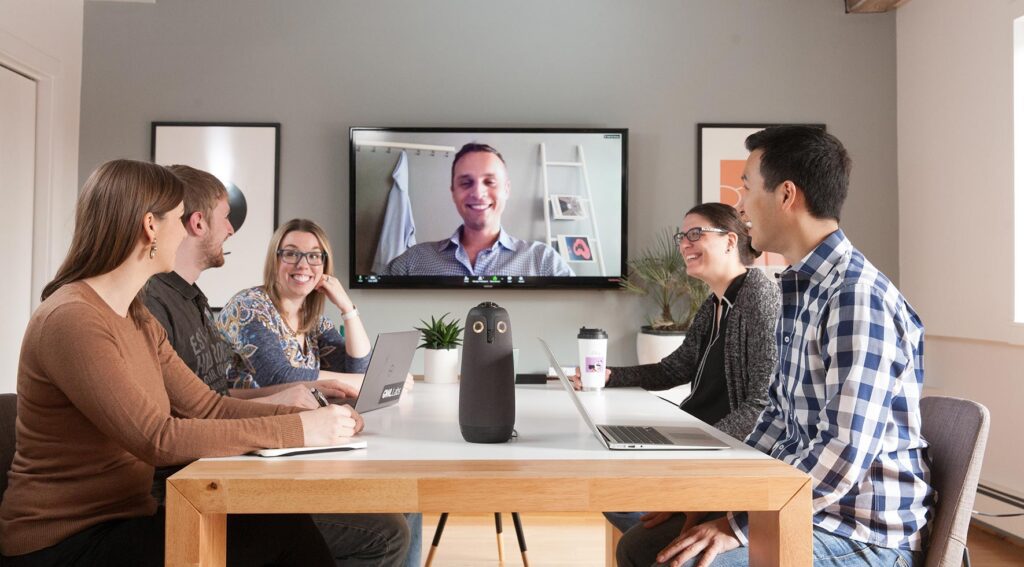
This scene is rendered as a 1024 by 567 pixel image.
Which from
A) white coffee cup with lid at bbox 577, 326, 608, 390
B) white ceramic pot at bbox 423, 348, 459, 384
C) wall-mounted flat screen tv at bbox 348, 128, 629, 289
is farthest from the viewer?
wall-mounted flat screen tv at bbox 348, 128, 629, 289

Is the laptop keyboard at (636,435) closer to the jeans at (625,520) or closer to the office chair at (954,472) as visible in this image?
the office chair at (954,472)

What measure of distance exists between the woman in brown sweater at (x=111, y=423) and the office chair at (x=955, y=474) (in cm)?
102

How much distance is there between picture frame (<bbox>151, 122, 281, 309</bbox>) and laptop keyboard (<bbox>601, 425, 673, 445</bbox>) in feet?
9.22

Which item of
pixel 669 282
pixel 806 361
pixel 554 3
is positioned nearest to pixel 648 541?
pixel 806 361

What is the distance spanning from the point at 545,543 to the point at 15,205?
2.83 meters

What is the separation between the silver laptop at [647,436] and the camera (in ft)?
4.09

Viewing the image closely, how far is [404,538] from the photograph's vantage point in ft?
6.29

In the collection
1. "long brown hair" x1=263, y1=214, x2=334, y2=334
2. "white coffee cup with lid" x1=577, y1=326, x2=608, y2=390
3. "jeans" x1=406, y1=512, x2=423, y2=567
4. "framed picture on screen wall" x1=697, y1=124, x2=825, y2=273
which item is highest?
"framed picture on screen wall" x1=697, y1=124, x2=825, y2=273

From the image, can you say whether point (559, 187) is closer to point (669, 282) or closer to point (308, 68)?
point (669, 282)

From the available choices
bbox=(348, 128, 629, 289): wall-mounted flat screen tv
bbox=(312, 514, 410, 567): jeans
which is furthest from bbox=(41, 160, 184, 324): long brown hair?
bbox=(348, 128, 629, 289): wall-mounted flat screen tv

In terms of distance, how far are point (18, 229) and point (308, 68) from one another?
5.10ft

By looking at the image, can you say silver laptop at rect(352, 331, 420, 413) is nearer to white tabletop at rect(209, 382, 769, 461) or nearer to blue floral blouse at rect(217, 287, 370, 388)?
white tabletop at rect(209, 382, 769, 461)

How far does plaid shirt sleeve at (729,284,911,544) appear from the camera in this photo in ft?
3.94

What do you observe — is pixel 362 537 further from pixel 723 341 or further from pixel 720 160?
pixel 720 160
